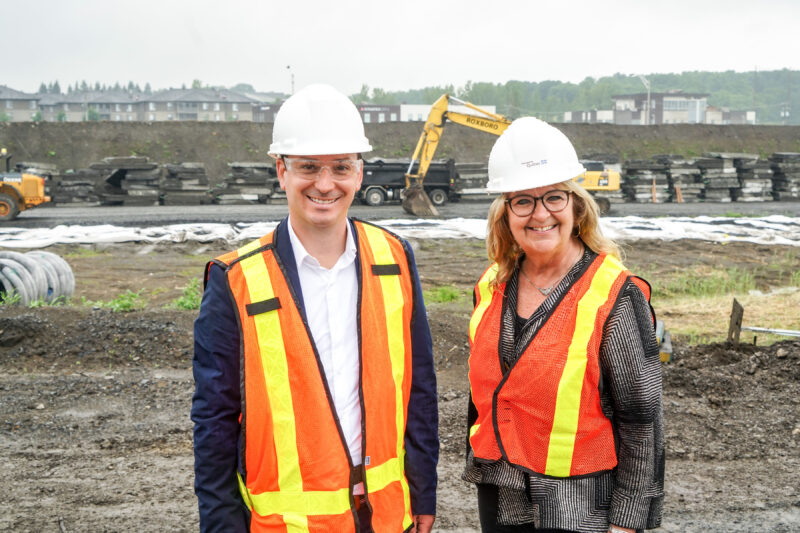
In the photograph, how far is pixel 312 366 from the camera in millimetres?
2203

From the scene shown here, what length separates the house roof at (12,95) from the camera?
88750 mm

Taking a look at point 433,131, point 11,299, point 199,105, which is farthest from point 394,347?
point 199,105

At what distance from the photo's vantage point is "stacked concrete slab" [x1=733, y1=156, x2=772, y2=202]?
3059cm

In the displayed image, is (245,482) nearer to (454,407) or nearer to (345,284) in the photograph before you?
(345,284)

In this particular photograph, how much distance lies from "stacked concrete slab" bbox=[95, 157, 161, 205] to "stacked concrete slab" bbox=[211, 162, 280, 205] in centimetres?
223

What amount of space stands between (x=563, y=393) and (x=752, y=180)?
31.7 metres

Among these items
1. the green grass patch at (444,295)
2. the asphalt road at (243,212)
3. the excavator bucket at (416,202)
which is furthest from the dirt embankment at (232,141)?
the green grass patch at (444,295)

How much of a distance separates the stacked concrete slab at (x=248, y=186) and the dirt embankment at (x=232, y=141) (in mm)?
5268

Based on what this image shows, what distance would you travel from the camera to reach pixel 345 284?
7.81 feet

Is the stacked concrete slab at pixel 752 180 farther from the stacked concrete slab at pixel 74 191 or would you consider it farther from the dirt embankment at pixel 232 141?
the stacked concrete slab at pixel 74 191

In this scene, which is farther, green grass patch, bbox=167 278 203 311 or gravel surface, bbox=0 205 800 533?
green grass patch, bbox=167 278 203 311

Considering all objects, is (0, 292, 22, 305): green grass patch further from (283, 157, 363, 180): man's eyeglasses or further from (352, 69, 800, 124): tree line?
(352, 69, 800, 124): tree line

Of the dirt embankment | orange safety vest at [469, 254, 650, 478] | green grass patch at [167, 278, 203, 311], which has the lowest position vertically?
→ green grass patch at [167, 278, 203, 311]

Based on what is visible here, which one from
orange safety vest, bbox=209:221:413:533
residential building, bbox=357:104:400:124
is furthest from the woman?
residential building, bbox=357:104:400:124
